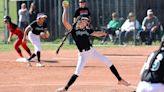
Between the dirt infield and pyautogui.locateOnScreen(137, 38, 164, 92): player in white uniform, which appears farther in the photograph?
the dirt infield

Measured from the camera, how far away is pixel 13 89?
13211 mm

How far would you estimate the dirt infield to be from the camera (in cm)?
1338

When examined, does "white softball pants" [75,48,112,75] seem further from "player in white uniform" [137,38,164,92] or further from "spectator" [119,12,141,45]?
"spectator" [119,12,141,45]

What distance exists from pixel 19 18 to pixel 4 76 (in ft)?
37.9

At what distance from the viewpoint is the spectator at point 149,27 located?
24.9 metres

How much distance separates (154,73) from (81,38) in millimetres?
4656

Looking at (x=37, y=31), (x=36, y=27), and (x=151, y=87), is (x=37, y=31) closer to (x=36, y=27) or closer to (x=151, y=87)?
(x=36, y=27)

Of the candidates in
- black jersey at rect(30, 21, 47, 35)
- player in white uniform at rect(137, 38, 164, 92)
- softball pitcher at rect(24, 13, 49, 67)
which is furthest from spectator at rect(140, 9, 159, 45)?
player in white uniform at rect(137, 38, 164, 92)

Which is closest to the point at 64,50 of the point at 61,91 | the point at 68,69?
the point at 68,69

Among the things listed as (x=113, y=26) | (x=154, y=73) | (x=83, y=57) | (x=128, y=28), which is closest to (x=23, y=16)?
(x=113, y=26)

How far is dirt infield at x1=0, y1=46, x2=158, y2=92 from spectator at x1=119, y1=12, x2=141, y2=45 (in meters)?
2.90

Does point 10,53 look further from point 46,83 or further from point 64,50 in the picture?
point 46,83

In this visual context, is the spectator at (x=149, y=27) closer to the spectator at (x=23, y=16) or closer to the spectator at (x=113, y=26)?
the spectator at (x=113, y=26)

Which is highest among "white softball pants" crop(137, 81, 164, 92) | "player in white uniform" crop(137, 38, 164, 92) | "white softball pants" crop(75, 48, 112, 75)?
"player in white uniform" crop(137, 38, 164, 92)
